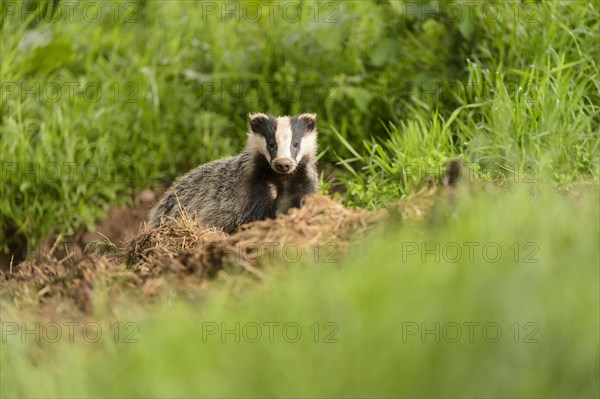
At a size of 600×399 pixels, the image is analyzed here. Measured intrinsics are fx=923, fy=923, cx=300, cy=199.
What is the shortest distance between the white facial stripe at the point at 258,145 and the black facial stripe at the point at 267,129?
2 cm

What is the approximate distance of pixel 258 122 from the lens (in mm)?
4809

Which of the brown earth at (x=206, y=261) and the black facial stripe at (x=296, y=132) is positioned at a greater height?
the black facial stripe at (x=296, y=132)

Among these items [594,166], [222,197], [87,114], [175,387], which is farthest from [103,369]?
[87,114]

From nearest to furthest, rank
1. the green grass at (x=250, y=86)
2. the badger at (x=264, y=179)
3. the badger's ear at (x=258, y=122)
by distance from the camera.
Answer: the badger at (x=264, y=179) → the badger's ear at (x=258, y=122) → the green grass at (x=250, y=86)

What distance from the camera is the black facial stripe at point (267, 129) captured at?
466 cm

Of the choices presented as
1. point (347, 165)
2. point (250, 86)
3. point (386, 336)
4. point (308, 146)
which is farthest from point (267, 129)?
point (386, 336)

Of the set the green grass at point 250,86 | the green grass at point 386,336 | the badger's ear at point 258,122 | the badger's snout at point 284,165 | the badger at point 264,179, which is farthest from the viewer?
the green grass at point 250,86

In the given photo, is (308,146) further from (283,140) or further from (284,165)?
(284,165)

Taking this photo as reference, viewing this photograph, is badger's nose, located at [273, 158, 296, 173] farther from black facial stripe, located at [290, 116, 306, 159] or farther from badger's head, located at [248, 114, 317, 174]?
black facial stripe, located at [290, 116, 306, 159]

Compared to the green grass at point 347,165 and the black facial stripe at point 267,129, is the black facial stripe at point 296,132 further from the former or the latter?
the green grass at point 347,165

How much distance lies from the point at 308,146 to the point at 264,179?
32cm

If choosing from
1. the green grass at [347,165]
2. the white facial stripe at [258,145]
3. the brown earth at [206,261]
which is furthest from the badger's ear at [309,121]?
the brown earth at [206,261]

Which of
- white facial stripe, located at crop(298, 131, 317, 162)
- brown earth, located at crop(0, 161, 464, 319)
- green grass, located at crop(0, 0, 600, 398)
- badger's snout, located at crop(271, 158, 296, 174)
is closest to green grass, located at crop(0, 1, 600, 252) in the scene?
green grass, located at crop(0, 0, 600, 398)

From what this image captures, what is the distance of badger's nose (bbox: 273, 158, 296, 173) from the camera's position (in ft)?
14.8
